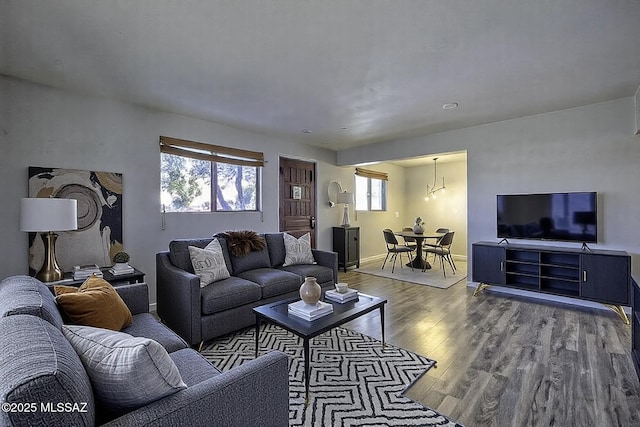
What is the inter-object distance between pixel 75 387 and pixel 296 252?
10.4 feet

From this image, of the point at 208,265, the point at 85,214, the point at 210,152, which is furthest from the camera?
the point at 210,152

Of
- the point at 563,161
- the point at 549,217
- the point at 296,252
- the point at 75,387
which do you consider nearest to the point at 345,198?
the point at 296,252

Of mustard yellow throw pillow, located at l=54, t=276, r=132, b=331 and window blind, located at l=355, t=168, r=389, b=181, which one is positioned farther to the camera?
window blind, located at l=355, t=168, r=389, b=181

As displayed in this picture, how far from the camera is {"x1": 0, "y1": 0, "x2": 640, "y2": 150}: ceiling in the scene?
76.2 inches

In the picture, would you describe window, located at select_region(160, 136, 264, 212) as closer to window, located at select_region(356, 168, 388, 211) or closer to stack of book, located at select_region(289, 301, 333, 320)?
stack of book, located at select_region(289, 301, 333, 320)

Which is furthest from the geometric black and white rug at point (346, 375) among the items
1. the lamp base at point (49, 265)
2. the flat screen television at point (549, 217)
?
the flat screen television at point (549, 217)

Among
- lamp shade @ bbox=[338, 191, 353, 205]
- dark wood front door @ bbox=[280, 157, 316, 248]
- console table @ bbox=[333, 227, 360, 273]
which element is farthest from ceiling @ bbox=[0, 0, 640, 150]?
console table @ bbox=[333, 227, 360, 273]

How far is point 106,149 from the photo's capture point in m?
3.41

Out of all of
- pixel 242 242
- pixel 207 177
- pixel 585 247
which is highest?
pixel 207 177

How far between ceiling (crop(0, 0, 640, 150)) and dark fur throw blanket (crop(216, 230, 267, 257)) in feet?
5.12

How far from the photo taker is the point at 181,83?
2.99m

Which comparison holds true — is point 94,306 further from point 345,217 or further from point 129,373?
point 345,217

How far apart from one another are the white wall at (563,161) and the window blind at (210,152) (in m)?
2.95

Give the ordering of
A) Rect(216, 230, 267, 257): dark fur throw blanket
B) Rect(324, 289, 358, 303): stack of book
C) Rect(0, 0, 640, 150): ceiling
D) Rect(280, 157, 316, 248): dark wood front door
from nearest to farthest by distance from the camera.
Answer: Rect(0, 0, 640, 150): ceiling
Rect(324, 289, 358, 303): stack of book
Rect(216, 230, 267, 257): dark fur throw blanket
Rect(280, 157, 316, 248): dark wood front door
